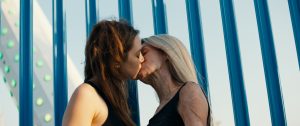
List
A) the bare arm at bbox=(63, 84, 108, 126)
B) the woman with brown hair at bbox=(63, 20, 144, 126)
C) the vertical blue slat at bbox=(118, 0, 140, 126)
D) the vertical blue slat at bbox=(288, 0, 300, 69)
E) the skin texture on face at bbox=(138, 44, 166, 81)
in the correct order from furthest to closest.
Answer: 1. the vertical blue slat at bbox=(288, 0, 300, 69)
2. the vertical blue slat at bbox=(118, 0, 140, 126)
3. the skin texture on face at bbox=(138, 44, 166, 81)
4. the woman with brown hair at bbox=(63, 20, 144, 126)
5. the bare arm at bbox=(63, 84, 108, 126)

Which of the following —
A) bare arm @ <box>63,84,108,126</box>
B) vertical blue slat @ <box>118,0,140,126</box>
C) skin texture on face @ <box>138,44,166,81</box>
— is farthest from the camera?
vertical blue slat @ <box>118,0,140,126</box>

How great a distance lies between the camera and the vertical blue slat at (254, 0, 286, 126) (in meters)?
1.45

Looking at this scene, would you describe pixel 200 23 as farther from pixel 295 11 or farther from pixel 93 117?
pixel 93 117

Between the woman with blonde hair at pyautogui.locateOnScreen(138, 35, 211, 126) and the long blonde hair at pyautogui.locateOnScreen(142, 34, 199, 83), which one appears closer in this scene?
the woman with blonde hair at pyautogui.locateOnScreen(138, 35, 211, 126)

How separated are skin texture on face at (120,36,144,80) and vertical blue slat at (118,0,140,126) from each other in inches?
5.8

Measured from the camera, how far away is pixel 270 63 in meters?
1.50

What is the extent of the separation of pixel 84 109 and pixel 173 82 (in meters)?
0.35

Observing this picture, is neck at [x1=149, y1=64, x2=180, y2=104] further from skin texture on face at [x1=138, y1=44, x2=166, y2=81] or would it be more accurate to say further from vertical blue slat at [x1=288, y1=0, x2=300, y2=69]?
vertical blue slat at [x1=288, y1=0, x2=300, y2=69]

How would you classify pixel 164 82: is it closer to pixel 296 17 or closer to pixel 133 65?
pixel 133 65

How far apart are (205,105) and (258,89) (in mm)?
408

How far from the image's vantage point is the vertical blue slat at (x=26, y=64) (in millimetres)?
1367

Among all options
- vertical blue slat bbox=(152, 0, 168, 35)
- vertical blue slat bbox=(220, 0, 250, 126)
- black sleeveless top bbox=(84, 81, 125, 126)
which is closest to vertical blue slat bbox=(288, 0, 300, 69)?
vertical blue slat bbox=(220, 0, 250, 126)

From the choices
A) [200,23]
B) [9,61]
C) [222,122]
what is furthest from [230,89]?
[9,61]

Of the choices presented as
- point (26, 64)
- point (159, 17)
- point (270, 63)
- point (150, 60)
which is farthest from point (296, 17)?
point (26, 64)
